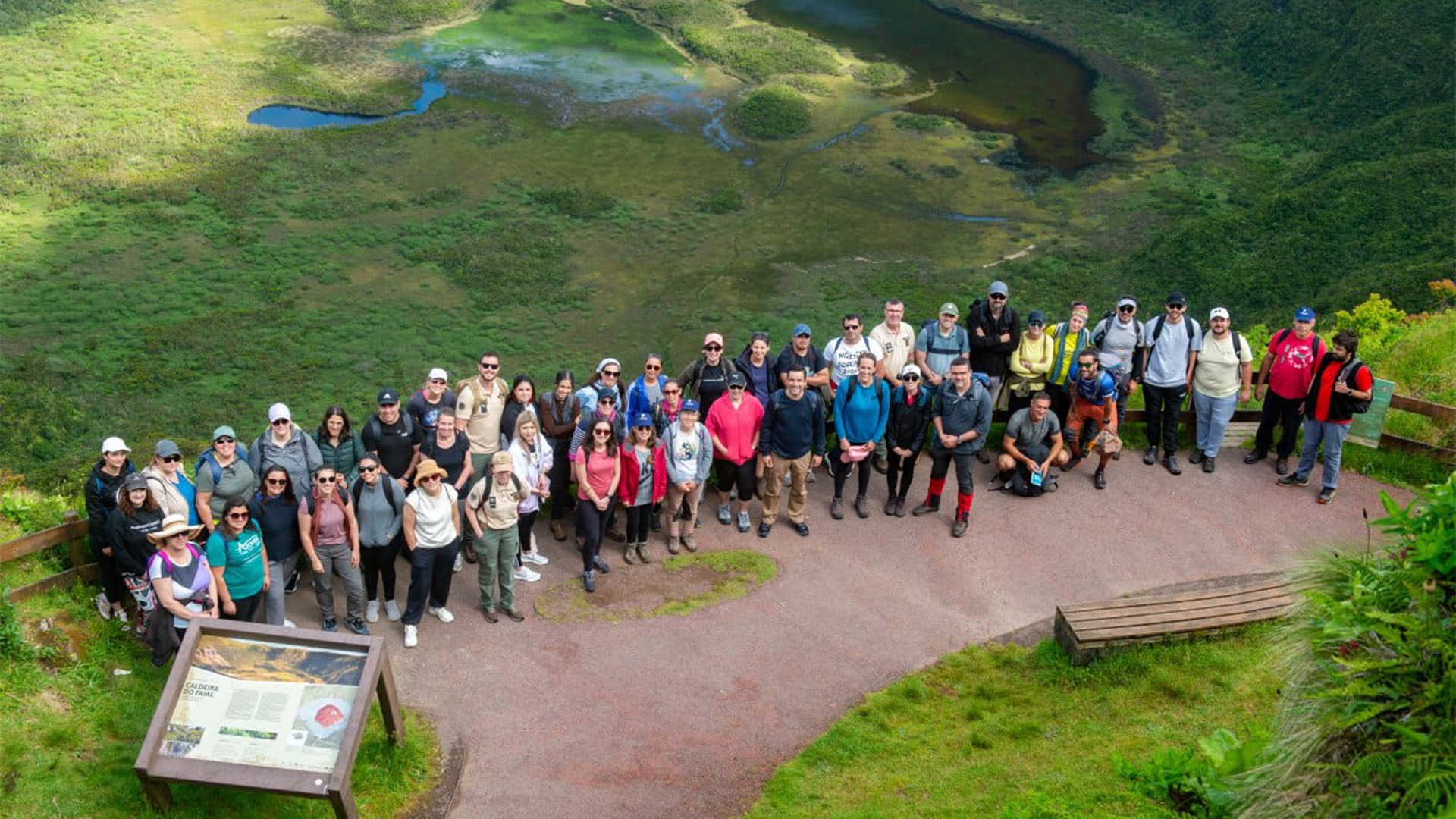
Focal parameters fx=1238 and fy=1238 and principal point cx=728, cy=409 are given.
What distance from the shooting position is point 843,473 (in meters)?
12.8

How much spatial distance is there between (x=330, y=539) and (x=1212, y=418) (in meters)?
9.18

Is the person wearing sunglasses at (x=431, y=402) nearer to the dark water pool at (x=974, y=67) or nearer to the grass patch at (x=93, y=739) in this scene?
the grass patch at (x=93, y=739)

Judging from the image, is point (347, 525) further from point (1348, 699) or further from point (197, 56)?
point (197, 56)

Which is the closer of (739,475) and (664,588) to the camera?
(664,588)

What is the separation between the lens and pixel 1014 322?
43.8ft

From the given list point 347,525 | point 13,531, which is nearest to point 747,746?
point 347,525

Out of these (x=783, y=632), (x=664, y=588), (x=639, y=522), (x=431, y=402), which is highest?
(x=431, y=402)

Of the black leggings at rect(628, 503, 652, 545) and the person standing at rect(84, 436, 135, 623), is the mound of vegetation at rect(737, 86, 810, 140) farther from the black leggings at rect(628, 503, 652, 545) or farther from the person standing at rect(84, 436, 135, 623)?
the person standing at rect(84, 436, 135, 623)

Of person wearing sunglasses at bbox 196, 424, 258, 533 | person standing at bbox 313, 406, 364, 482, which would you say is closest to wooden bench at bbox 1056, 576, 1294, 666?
person standing at bbox 313, 406, 364, 482

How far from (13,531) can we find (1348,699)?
10.9 m

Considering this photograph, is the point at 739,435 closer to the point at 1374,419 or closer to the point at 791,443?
the point at 791,443

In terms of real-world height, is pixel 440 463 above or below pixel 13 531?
above

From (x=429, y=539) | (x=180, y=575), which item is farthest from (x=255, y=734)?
(x=429, y=539)

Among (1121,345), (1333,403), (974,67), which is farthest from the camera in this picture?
(974,67)
